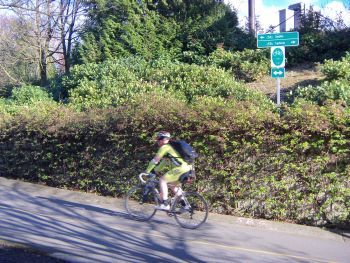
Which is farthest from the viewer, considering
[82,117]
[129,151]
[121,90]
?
[121,90]

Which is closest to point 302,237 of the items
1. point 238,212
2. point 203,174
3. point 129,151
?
point 238,212

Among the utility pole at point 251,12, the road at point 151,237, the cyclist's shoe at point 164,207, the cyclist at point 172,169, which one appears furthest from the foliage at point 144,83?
the utility pole at point 251,12

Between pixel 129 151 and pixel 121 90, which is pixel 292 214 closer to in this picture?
pixel 129 151

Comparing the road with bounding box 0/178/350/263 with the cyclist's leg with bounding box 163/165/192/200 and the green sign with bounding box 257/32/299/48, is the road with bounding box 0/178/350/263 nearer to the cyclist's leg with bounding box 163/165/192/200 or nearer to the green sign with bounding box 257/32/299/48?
the cyclist's leg with bounding box 163/165/192/200

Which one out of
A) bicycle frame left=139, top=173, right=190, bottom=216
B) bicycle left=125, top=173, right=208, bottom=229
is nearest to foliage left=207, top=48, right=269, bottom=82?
bicycle left=125, top=173, right=208, bottom=229

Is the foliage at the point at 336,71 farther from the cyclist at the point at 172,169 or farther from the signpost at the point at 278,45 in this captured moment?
the cyclist at the point at 172,169

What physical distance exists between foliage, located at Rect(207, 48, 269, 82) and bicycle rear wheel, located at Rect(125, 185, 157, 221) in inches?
335

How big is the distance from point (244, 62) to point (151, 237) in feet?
35.4

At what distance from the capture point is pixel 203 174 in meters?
11.6

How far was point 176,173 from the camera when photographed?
10.1 m

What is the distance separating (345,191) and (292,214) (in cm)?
117

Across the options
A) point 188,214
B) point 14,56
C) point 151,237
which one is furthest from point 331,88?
point 14,56

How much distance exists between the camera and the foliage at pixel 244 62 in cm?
1833

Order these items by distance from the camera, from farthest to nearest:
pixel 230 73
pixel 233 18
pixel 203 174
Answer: pixel 233 18, pixel 230 73, pixel 203 174
